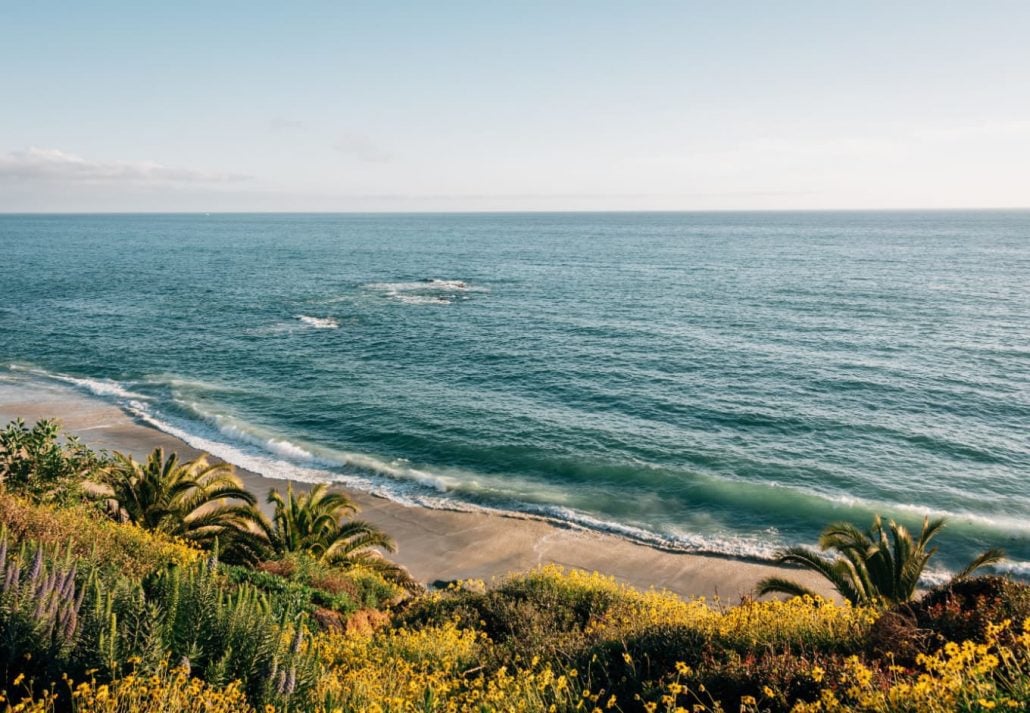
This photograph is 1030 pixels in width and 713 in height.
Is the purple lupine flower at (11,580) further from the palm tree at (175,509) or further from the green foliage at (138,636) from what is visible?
the palm tree at (175,509)

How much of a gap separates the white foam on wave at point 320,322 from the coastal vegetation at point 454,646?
4261 cm

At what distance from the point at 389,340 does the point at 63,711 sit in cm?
4480

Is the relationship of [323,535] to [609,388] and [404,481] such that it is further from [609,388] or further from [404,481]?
[609,388]

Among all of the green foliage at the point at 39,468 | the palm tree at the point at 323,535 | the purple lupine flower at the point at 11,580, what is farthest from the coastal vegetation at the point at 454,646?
the palm tree at the point at 323,535

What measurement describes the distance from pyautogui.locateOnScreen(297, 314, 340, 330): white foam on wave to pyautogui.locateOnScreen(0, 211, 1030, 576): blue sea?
389mm

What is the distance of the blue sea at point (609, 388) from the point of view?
27078mm

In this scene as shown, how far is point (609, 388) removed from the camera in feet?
127

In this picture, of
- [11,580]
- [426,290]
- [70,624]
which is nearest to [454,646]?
[70,624]

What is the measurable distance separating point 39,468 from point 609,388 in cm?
2840

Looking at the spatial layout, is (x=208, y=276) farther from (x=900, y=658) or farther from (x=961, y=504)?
(x=900, y=658)

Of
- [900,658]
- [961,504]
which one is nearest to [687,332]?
[961,504]

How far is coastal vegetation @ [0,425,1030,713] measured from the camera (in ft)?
21.0

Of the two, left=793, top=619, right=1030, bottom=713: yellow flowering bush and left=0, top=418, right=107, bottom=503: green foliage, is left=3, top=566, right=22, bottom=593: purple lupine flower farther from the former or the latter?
left=0, top=418, right=107, bottom=503: green foliage

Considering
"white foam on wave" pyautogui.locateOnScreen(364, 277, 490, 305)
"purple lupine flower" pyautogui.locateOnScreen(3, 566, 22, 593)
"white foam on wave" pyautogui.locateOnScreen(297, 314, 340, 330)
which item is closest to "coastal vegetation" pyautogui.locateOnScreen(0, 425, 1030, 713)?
"purple lupine flower" pyautogui.locateOnScreen(3, 566, 22, 593)
